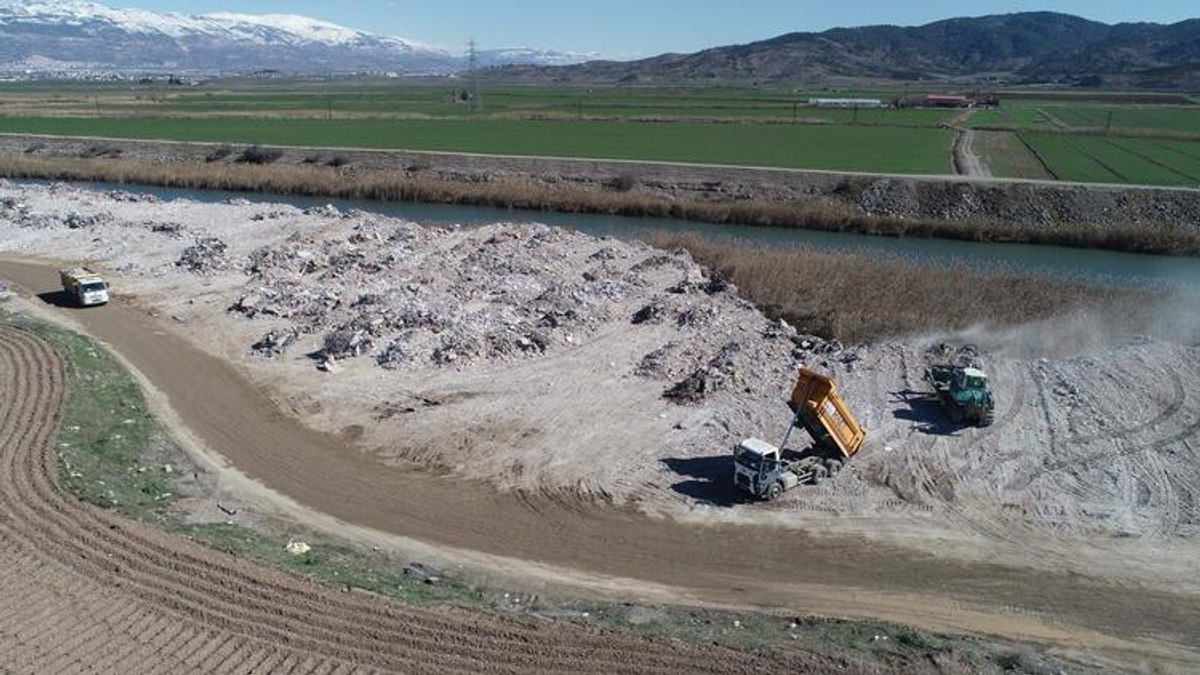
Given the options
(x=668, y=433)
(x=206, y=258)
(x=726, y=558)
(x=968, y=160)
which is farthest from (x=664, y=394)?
(x=968, y=160)

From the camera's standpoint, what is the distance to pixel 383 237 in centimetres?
3684

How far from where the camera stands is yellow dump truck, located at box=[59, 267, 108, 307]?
30.1 m

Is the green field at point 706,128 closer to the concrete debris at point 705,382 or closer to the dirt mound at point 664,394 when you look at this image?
the dirt mound at point 664,394

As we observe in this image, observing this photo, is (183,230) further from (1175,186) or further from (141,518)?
(1175,186)

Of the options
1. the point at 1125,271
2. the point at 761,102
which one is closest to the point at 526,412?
the point at 1125,271

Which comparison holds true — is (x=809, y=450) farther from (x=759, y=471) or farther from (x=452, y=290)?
(x=452, y=290)

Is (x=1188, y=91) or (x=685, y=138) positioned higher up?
(x=1188, y=91)

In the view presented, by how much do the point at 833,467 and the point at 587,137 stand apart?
59.5 metres

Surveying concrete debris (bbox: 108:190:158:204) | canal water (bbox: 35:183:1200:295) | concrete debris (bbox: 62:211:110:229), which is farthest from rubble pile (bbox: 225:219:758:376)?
concrete debris (bbox: 108:190:158:204)

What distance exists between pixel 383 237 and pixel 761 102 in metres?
94.8

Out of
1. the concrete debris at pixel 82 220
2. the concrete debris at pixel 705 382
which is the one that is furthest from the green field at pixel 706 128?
the concrete debris at pixel 705 382

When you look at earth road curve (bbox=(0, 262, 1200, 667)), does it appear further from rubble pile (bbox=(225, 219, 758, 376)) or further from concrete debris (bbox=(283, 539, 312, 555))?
rubble pile (bbox=(225, 219, 758, 376))

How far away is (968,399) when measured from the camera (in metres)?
20.4

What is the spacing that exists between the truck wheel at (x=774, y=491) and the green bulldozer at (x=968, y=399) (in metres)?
5.75
